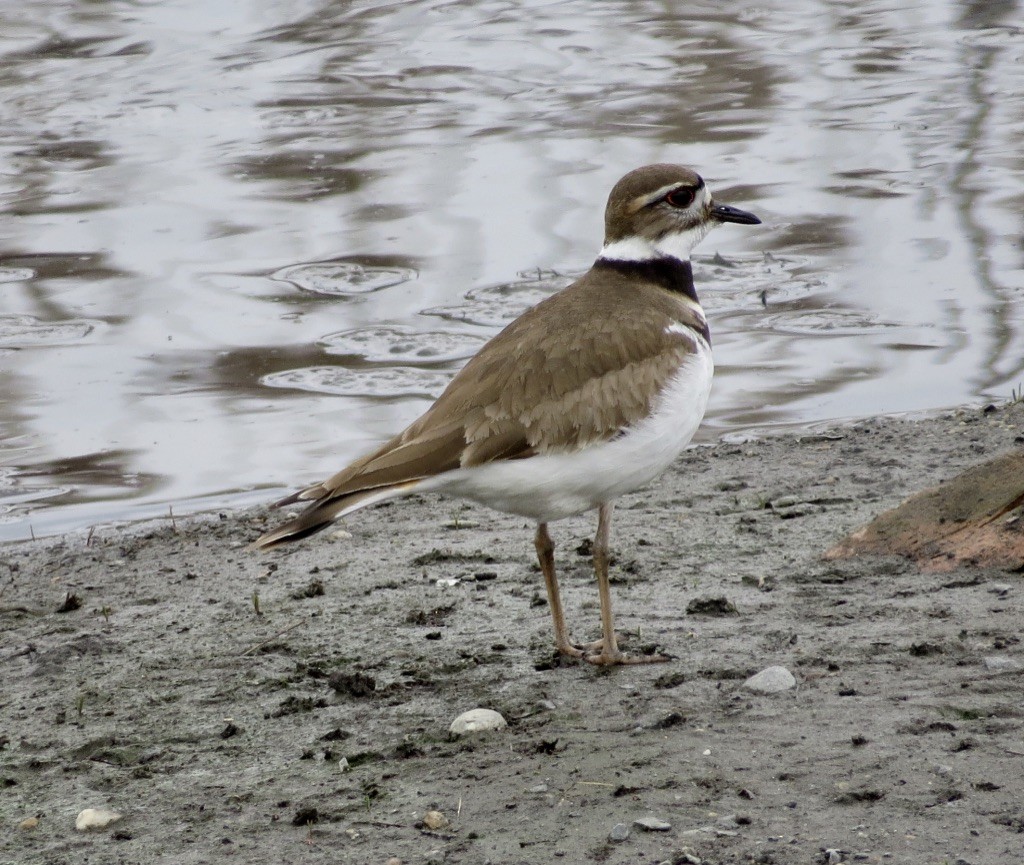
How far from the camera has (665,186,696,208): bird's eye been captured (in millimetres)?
6238

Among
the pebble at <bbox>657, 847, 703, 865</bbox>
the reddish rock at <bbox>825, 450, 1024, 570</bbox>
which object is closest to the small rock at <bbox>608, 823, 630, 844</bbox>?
the pebble at <bbox>657, 847, 703, 865</bbox>

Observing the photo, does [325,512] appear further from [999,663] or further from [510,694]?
[999,663]

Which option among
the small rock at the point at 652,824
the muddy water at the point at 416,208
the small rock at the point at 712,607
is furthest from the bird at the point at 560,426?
the muddy water at the point at 416,208

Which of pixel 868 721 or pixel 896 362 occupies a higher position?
pixel 868 721

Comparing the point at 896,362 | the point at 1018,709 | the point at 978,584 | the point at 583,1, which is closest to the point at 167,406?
the point at 896,362

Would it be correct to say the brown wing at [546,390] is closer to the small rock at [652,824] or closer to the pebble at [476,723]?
the pebble at [476,723]

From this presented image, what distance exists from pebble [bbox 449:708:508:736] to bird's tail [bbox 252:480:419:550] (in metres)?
0.77

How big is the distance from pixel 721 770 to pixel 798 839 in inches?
18.4

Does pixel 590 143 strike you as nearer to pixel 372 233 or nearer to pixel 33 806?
pixel 372 233

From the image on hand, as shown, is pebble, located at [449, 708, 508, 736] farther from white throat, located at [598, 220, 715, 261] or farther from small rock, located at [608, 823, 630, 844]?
white throat, located at [598, 220, 715, 261]

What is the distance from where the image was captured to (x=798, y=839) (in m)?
4.06

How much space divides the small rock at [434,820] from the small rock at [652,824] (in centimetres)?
55

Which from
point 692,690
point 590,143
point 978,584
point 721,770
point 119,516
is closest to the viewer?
point 721,770

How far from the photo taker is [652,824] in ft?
13.8
